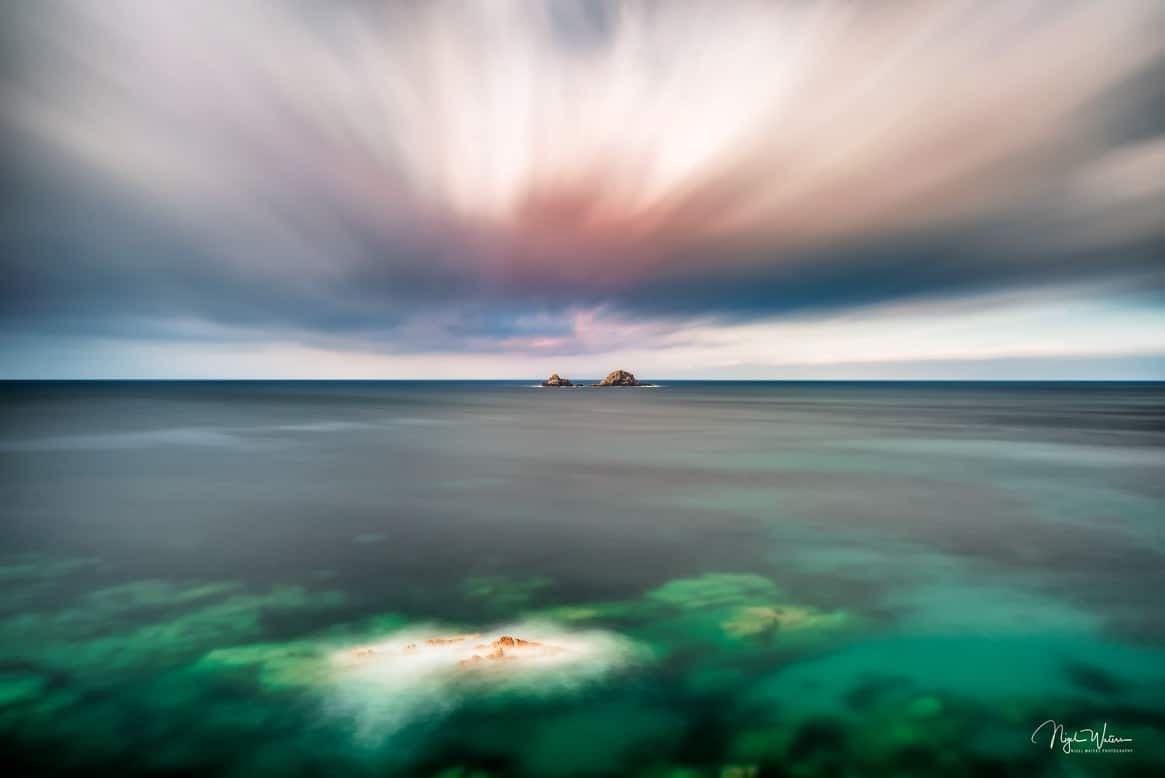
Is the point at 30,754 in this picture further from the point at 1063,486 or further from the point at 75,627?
the point at 1063,486

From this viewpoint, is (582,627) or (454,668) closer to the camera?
(454,668)

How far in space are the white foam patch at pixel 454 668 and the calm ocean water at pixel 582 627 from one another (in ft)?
0.17

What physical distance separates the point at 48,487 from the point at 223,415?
1885 inches

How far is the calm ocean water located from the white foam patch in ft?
0.17

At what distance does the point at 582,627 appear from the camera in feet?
32.1

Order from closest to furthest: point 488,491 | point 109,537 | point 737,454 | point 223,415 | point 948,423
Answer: point 109,537, point 488,491, point 737,454, point 948,423, point 223,415

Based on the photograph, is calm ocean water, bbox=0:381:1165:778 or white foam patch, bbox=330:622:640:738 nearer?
calm ocean water, bbox=0:381:1165:778

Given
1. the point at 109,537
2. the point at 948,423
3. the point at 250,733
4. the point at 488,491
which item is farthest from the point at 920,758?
the point at 948,423

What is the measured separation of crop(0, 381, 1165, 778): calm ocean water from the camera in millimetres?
6652

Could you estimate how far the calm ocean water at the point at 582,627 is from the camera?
6.65 m

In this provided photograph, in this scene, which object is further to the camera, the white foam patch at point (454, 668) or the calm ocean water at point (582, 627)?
the white foam patch at point (454, 668)

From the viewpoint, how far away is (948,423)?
58.0m

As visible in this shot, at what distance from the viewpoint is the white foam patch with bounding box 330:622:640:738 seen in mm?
7281

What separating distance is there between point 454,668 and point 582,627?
2.50 m
